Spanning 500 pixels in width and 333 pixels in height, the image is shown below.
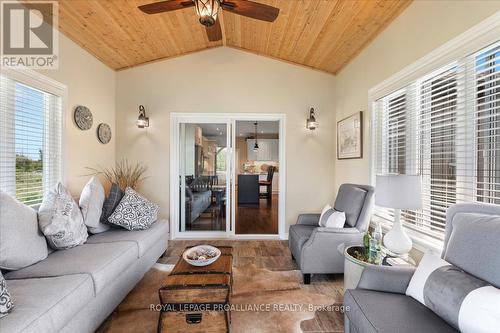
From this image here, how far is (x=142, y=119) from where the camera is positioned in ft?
12.3

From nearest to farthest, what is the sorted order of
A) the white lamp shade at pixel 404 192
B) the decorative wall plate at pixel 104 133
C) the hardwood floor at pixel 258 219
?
the white lamp shade at pixel 404 192
the decorative wall plate at pixel 104 133
the hardwood floor at pixel 258 219

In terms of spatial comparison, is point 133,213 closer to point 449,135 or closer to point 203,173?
point 203,173

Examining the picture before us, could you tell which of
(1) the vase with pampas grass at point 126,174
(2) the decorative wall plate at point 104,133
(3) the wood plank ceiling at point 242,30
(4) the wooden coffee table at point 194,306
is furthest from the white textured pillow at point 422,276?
(2) the decorative wall plate at point 104,133

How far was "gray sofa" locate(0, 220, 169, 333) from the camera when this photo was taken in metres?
1.27

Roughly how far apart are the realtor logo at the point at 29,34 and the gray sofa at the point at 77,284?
1881mm

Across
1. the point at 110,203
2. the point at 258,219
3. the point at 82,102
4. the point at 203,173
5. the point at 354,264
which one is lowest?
the point at 258,219

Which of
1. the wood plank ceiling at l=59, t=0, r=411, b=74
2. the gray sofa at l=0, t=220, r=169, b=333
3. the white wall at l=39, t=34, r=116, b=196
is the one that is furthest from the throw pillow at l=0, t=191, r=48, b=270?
the wood plank ceiling at l=59, t=0, r=411, b=74

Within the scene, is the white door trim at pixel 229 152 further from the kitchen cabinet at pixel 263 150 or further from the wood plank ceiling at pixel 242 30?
the kitchen cabinet at pixel 263 150

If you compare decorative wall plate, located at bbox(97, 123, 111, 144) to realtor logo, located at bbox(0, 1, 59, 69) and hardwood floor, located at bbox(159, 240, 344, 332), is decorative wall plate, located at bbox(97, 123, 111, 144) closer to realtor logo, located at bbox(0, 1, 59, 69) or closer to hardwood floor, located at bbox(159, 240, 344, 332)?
realtor logo, located at bbox(0, 1, 59, 69)

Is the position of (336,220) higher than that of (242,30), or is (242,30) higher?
(242,30)

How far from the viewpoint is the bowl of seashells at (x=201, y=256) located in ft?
6.18

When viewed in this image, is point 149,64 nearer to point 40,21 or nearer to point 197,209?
point 40,21

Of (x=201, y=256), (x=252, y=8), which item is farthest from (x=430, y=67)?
(x=201, y=256)

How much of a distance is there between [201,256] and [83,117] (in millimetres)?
2618
